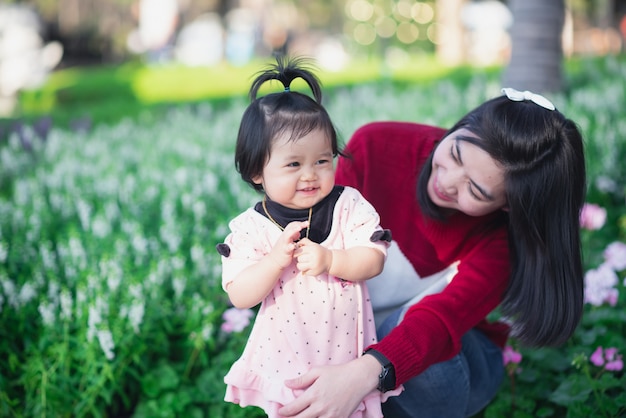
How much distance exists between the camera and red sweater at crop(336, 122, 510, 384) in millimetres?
2059

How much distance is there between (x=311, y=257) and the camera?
165cm

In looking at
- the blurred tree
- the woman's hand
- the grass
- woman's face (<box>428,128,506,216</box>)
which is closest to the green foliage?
woman's face (<box>428,128,506,216</box>)

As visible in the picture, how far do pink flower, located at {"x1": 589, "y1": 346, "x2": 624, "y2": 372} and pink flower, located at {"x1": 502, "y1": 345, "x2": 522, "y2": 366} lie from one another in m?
0.25

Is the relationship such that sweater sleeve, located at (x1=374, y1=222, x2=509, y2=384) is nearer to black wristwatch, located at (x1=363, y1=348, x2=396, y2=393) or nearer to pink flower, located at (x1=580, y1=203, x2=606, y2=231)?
black wristwatch, located at (x1=363, y1=348, x2=396, y2=393)

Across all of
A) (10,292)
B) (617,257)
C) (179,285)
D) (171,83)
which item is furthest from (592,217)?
(171,83)

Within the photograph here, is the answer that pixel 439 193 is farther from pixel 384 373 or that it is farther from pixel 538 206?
pixel 384 373

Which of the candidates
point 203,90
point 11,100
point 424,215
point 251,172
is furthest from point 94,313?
point 11,100

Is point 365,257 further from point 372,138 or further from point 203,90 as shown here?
point 203,90

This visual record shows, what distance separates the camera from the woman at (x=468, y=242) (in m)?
1.90

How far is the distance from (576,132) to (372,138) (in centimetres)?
66

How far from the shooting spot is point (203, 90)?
1089cm

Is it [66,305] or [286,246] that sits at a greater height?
[286,246]

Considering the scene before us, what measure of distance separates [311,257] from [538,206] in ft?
2.57

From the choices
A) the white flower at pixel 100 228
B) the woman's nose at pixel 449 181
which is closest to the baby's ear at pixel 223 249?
Answer: the woman's nose at pixel 449 181
